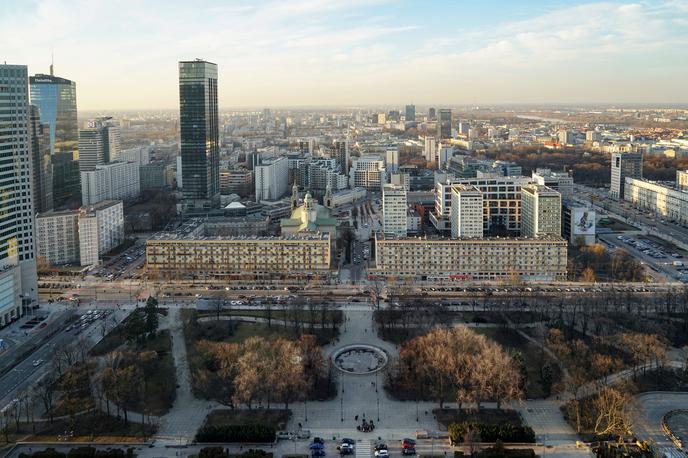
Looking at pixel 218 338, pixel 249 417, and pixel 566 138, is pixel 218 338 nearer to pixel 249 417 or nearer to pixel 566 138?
pixel 249 417

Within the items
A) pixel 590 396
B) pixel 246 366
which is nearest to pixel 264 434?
pixel 246 366

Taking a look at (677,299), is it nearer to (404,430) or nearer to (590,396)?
(590,396)

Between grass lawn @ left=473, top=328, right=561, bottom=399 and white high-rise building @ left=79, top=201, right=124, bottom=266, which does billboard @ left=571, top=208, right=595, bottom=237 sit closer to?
grass lawn @ left=473, top=328, right=561, bottom=399

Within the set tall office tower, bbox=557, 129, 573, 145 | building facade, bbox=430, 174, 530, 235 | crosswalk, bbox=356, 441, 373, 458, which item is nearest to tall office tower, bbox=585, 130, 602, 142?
tall office tower, bbox=557, 129, 573, 145

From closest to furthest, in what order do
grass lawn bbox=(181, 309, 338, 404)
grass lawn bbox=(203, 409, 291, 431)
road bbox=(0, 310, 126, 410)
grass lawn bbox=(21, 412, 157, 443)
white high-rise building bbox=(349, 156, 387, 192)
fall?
grass lawn bbox=(21, 412, 157, 443) → grass lawn bbox=(203, 409, 291, 431) → grass lawn bbox=(181, 309, 338, 404) → road bbox=(0, 310, 126, 410) → white high-rise building bbox=(349, 156, 387, 192)

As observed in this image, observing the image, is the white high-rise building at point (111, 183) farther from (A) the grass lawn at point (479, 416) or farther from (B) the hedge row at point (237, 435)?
(A) the grass lawn at point (479, 416)
